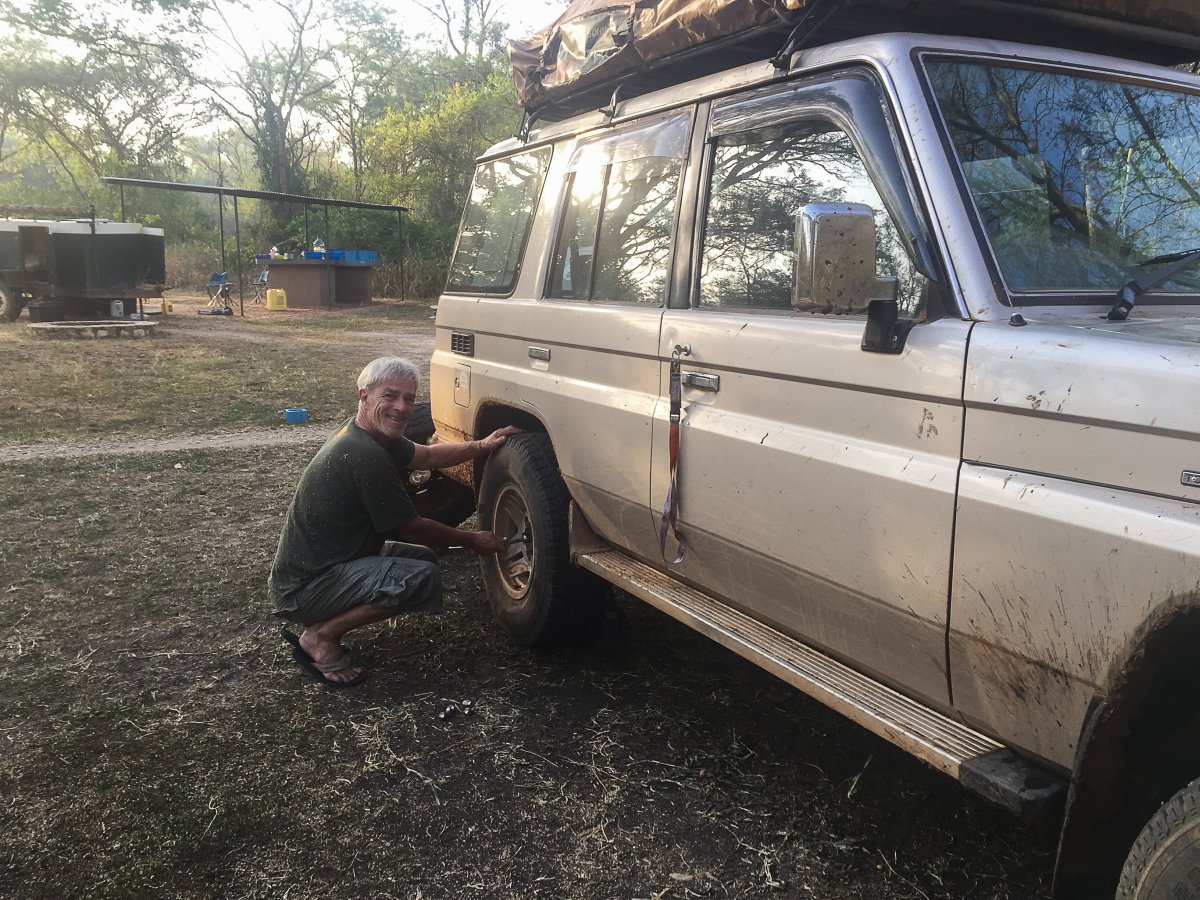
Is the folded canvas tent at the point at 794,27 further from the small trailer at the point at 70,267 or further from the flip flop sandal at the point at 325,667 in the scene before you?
the small trailer at the point at 70,267

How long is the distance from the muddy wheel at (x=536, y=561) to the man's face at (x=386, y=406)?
49cm

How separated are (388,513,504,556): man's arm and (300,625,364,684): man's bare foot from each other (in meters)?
0.56

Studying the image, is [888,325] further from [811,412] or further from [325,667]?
[325,667]

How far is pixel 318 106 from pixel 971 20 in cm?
4671

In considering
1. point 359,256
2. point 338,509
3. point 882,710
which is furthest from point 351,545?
point 359,256

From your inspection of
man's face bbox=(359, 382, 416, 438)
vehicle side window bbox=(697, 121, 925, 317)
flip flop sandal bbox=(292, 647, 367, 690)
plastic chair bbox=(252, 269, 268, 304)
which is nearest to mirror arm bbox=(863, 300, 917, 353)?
vehicle side window bbox=(697, 121, 925, 317)

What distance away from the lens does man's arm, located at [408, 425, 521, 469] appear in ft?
14.1

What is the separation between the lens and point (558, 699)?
12.5ft

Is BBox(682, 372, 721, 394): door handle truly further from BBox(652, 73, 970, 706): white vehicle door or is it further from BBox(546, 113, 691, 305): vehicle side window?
BBox(546, 113, 691, 305): vehicle side window

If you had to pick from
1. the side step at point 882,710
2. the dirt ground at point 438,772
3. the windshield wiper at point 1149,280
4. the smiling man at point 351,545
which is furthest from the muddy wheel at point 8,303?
the windshield wiper at point 1149,280

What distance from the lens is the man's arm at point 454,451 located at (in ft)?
14.1

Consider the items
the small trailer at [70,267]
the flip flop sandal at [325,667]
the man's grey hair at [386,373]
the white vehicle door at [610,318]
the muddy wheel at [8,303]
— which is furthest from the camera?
the muddy wheel at [8,303]

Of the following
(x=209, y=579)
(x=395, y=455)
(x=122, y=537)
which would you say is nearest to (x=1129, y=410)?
(x=395, y=455)

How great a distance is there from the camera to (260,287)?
1225 inches
